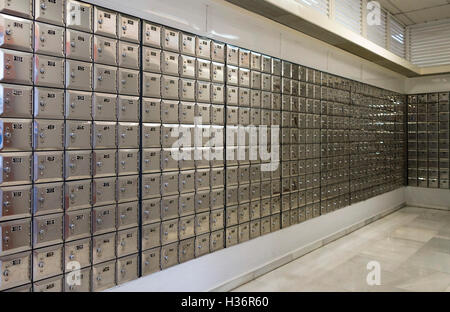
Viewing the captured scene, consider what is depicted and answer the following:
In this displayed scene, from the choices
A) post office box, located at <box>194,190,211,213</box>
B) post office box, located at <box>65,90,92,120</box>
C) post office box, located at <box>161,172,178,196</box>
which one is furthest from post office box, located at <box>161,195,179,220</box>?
post office box, located at <box>65,90,92,120</box>

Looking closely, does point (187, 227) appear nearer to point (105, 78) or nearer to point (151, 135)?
point (151, 135)

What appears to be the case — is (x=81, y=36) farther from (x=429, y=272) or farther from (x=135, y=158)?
(x=429, y=272)

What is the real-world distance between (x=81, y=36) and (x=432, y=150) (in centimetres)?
814

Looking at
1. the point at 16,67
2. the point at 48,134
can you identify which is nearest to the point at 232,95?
the point at 48,134

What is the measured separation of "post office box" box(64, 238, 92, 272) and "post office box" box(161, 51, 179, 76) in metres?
1.61

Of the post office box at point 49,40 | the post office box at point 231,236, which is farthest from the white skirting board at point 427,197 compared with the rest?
the post office box at point 49,40

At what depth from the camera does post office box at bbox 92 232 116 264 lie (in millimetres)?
2781

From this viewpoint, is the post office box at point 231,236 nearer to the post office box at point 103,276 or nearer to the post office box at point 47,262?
the post office box at point 103,276

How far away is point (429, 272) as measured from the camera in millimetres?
4414

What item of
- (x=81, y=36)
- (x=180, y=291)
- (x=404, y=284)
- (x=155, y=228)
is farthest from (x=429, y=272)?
(x=81, y=36)

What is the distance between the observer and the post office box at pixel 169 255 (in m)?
3.27

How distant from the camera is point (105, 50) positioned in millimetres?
2803

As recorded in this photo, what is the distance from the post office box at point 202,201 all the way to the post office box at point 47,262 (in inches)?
53.6

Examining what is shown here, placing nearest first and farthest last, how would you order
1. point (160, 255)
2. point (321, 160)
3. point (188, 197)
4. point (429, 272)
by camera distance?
point (160, 255)
point (188, 197)
point (429, 272)
point (321, 160)
